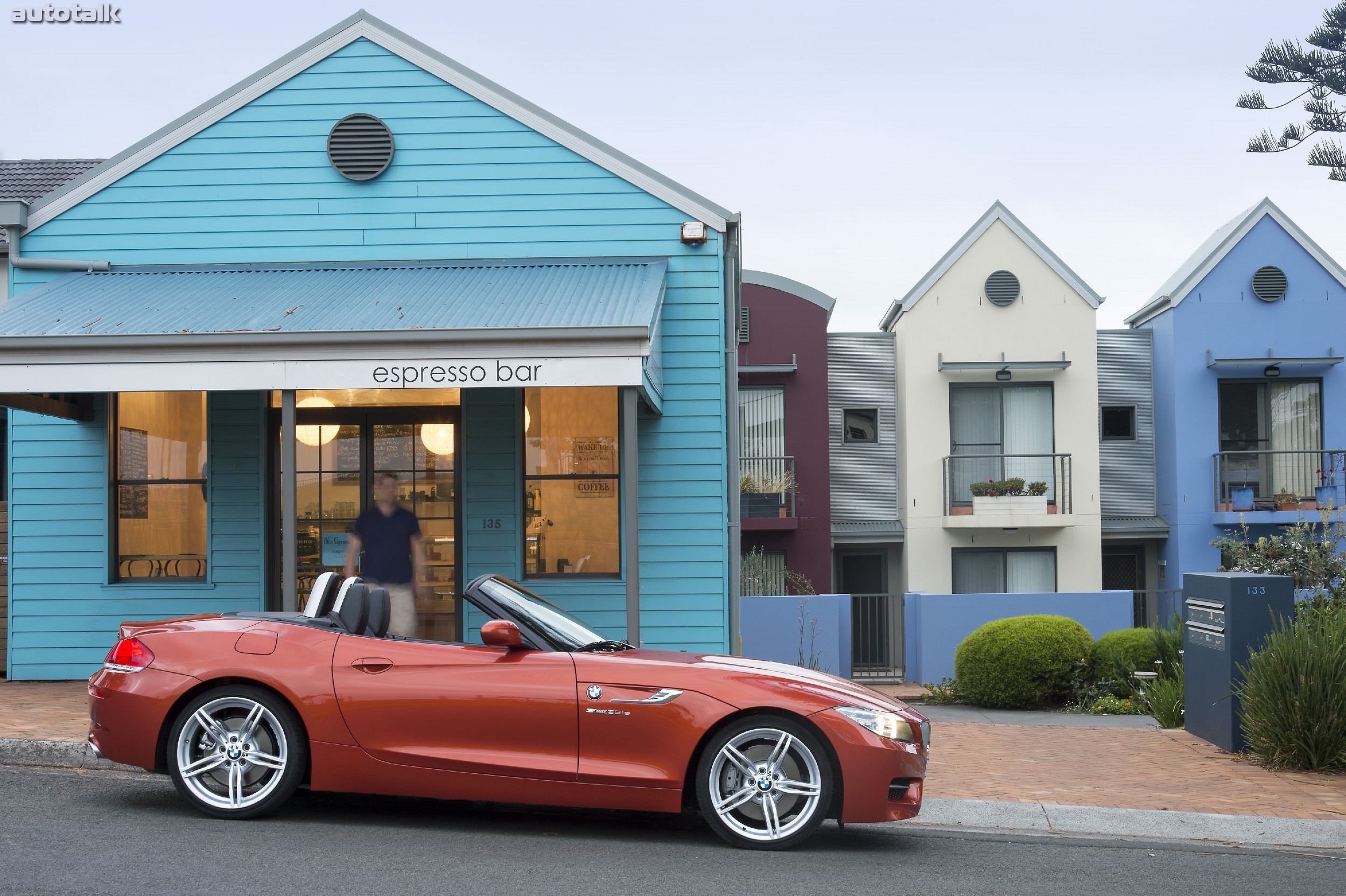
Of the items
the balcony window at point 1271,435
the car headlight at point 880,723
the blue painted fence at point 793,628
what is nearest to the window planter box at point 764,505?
the blue painted fence at point 793,628

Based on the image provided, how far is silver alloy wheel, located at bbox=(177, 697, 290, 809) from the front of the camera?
5.82 m

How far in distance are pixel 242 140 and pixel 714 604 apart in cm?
586

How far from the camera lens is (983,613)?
17.9 metres

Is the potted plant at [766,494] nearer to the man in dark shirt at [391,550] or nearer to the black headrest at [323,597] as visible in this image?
the man in dark shirt at [391,550]

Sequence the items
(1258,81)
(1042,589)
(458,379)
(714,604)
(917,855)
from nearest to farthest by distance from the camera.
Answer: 1. (917,855)
2. (458,379)
3. (1258,81)
4. (714,604)
5. (1042,589)

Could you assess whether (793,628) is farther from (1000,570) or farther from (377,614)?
(377,614)

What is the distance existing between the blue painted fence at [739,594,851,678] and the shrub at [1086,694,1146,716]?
201 inches

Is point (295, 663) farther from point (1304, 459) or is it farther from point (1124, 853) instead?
point (1304, 459)

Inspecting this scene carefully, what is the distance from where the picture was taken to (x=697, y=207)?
35.6ft

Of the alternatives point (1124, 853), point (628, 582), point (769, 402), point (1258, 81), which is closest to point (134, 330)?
point (628, 582)

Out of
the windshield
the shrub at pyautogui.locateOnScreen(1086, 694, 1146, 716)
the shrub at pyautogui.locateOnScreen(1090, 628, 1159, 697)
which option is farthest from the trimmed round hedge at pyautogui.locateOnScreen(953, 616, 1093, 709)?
the windshield

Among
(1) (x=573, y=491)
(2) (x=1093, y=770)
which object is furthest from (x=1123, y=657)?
(1) (x=573, y=491)

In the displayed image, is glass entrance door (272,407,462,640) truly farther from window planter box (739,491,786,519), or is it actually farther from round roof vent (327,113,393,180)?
window planter box (739,491,786,519)

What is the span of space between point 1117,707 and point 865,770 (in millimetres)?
7822
